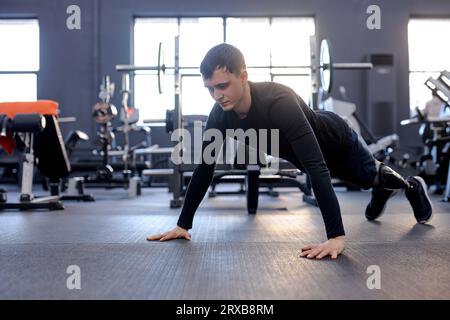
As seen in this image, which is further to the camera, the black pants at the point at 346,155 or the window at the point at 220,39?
the window at the point at 220,39

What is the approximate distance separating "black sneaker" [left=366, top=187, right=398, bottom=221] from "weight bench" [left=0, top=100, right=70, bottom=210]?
5.81 feet

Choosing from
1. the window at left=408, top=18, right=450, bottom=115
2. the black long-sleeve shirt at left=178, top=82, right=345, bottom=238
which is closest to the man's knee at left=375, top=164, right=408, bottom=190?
the black long-sleeve shirt at left=178, top=82, right=345, bottom=238

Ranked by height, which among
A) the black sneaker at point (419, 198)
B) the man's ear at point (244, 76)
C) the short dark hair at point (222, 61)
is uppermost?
the short dark hair at point (222, 61)

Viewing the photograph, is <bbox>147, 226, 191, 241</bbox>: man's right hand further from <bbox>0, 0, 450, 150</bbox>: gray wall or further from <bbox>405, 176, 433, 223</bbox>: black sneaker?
<bbox>0, 0, 450, 150</bbox>: gray wall

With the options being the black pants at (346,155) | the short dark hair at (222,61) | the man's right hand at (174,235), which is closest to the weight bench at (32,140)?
the man's right hand at (174,235)

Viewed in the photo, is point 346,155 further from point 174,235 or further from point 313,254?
point 174,235

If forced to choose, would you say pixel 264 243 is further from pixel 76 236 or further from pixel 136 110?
pixel 136 110

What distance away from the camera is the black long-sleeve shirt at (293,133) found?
1178 mm

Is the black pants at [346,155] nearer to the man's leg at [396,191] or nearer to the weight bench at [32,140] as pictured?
the man's leg at [396,191]

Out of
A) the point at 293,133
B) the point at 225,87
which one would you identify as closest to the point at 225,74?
the point at 225,87

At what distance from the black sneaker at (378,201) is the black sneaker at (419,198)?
6cm

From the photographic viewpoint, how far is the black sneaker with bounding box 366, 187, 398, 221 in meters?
1.81

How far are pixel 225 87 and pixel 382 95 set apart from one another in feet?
17.6
